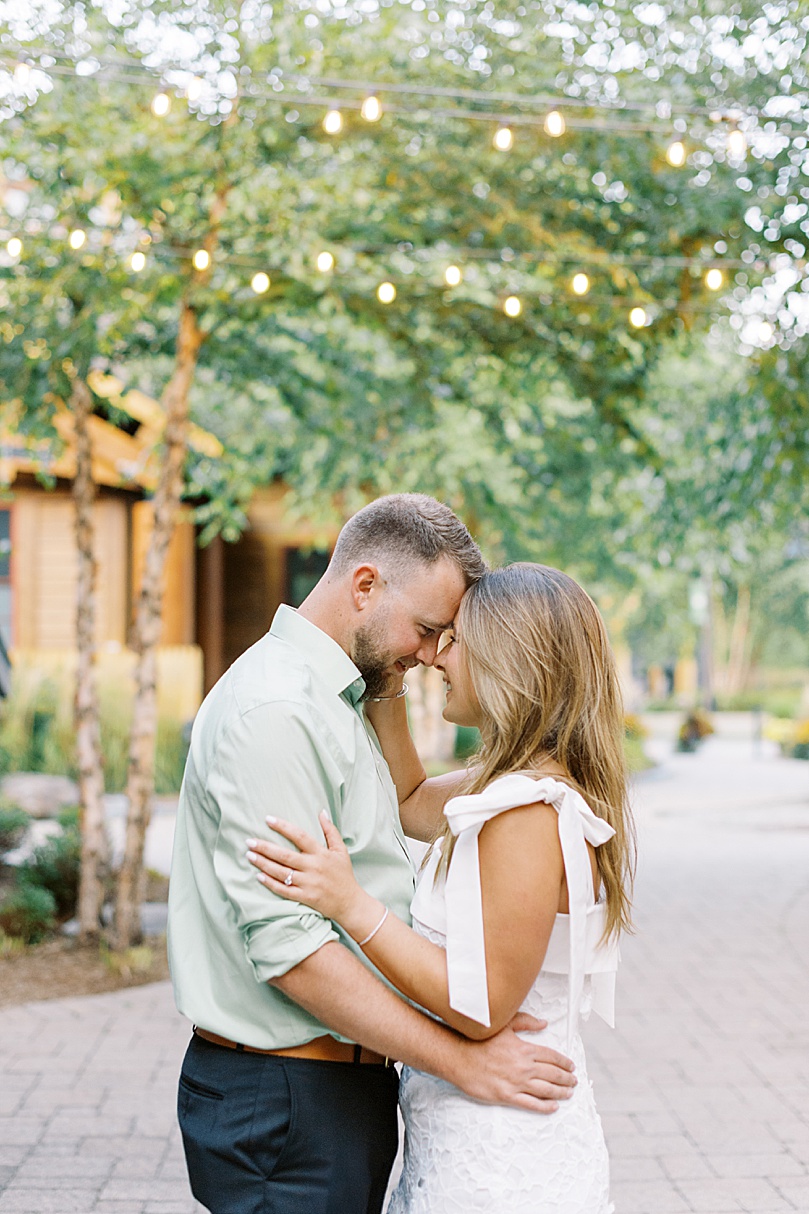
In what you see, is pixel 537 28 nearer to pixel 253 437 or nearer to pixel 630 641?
pixel 253 437

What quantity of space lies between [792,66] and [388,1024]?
6940 mm

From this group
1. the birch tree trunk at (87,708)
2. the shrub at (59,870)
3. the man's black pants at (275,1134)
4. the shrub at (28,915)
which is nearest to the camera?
the man's black pants at (275,1134)

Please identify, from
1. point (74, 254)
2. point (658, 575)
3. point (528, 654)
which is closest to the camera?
point (528, 654)

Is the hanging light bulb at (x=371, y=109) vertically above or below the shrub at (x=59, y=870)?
above

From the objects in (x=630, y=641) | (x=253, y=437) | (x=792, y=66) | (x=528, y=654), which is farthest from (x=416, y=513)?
(x=630, y=641)

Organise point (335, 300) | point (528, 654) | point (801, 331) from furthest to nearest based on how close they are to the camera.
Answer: point (801, 331) → point (335, 300) → point (528, 654)

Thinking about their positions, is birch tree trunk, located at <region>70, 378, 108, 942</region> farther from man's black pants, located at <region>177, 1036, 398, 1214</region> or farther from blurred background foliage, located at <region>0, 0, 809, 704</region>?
man's black pants, located at <region>177, 1036, 398, 1214</region>

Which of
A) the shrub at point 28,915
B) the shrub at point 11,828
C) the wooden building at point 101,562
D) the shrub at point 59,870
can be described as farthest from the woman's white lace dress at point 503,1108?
the wooden building at point 101,562

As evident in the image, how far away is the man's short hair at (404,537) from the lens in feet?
7.39

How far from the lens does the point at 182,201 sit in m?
7.08

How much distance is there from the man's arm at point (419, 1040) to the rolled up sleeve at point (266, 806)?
0.04 meters

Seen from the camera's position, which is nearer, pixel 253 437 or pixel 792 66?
pixel 792 66

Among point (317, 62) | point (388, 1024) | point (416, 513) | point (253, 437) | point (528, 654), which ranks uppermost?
point (317, 62)

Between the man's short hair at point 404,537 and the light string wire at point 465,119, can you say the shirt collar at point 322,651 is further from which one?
the light string wire at point 465,119
